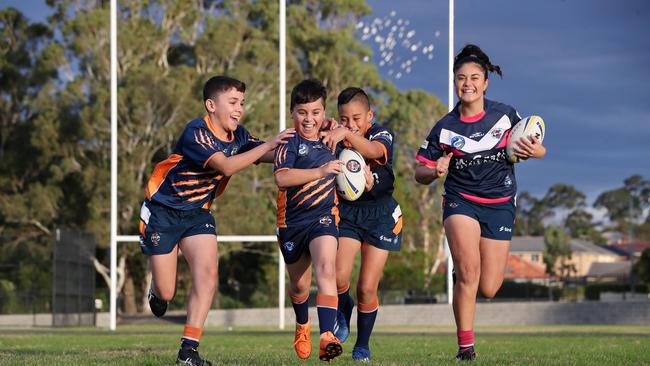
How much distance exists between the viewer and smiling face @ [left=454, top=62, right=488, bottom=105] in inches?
313

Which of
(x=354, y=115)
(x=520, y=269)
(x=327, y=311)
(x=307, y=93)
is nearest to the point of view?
(x=327, y=311)

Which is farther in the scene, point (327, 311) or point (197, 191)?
point (197, 191)

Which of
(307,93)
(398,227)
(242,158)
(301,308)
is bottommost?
(301,308)

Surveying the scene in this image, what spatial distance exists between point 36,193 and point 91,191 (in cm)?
242

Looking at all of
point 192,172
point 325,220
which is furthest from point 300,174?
point 192,172

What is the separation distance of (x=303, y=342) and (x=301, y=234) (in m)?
0.78

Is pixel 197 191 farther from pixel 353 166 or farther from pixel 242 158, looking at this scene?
pixel 353 166

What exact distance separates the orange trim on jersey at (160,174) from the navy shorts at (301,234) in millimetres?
919

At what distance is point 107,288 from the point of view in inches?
1636

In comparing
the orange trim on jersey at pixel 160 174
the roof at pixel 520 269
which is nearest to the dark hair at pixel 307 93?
the orange trim on jersey at pixel 160 174

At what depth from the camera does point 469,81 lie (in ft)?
26.1

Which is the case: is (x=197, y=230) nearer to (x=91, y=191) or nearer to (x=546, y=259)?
(x=91, y=191)

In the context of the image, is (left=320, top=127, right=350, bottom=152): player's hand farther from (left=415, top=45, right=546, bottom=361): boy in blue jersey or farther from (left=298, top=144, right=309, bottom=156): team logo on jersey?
(left=415, top=45, right=546, bottom=361): boy in blue jersey

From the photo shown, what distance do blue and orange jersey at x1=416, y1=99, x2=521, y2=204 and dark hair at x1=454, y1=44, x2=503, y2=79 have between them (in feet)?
1.19
